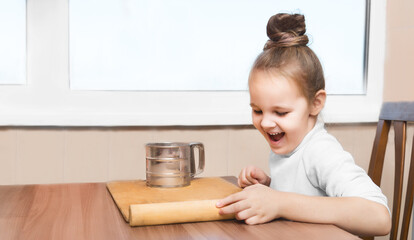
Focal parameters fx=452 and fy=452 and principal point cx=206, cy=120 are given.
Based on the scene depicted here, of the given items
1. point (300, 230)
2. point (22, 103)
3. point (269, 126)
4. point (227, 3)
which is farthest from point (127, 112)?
point (300, 230)

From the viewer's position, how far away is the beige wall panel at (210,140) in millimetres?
1550

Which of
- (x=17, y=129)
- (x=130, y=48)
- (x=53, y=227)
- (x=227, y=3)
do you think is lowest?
(x=53, y=227)

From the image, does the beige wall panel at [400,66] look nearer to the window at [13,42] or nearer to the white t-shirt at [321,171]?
the white t-shirt at [321,171]

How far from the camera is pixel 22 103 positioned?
1489 mm

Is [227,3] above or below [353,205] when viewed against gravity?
above

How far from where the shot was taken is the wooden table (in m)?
0.66

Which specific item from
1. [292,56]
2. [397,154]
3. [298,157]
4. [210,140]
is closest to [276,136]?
[298,157]

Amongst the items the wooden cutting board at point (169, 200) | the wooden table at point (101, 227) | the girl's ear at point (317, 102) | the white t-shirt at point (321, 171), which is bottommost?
the wooden table at point (101, 227)

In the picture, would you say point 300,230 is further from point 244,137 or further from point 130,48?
point 130,48

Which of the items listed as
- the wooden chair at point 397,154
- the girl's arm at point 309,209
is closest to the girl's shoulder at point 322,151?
the girl's arm at point 309,209

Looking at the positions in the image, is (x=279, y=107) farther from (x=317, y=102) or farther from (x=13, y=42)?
(x=13, y=42)

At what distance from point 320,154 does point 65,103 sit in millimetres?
946

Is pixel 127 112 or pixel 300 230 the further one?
pixel 127 112

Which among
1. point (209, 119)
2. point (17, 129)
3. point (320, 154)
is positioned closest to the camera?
point (320, 154)
